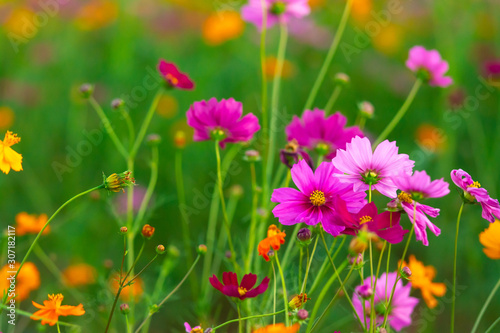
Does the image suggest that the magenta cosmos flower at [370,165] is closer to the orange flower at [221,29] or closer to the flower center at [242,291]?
the flower center at [242,291]

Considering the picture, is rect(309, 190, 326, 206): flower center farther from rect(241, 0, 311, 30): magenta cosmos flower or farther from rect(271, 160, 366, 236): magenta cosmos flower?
rect(241, 0, 311, 30): magenta cosmos flower

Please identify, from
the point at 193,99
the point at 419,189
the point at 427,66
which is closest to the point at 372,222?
the point at 419,189

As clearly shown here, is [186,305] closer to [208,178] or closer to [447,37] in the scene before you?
[208,178]

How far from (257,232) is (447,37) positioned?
1015mm

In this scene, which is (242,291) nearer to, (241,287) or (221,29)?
(241,287)

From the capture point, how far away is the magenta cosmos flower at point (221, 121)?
2.08 feet

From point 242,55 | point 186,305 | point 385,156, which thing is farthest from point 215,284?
point 242,55

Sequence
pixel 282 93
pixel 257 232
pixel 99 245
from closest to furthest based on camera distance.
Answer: pixel 257 232
pixel 99 245
pixel 282 93

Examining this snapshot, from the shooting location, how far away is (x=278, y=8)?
89 centimetres

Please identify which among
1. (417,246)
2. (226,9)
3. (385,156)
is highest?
(385,156)

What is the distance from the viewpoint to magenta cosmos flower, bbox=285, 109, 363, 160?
2.21 ft

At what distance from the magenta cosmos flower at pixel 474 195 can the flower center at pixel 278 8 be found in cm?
49

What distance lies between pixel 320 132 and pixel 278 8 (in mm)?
309

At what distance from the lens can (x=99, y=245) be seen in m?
1.23
